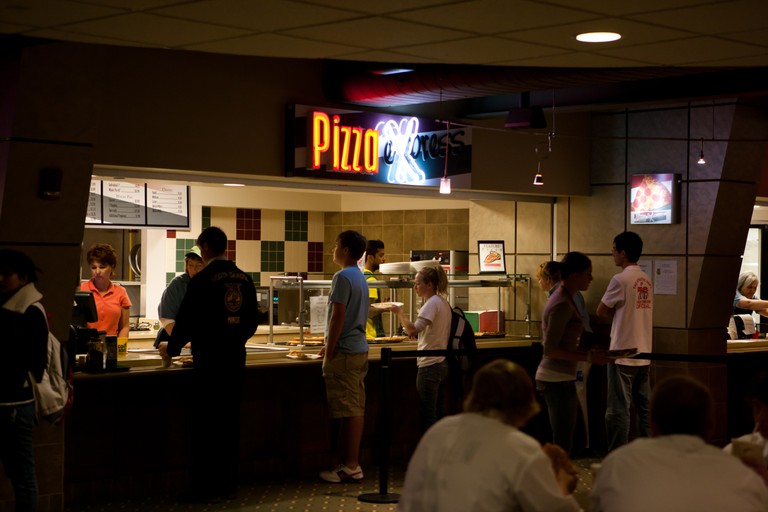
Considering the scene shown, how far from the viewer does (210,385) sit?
6543mm

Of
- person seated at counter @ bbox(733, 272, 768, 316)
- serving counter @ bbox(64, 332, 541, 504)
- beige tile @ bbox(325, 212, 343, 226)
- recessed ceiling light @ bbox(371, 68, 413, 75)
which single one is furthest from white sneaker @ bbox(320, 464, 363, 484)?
beige tile @ bbox(325, 212, 343, 226)

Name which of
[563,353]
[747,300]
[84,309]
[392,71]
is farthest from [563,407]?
[747,300]

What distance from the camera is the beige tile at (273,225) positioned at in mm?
11594

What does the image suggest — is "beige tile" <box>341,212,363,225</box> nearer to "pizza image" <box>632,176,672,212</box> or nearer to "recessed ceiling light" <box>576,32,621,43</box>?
"pizza image" <box>632,176,672,212</box>

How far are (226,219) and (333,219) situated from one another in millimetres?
1427

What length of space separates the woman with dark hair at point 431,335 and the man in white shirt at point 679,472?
176 inches

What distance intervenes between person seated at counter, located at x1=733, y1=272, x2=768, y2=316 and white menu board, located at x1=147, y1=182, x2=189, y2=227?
17.2 feet

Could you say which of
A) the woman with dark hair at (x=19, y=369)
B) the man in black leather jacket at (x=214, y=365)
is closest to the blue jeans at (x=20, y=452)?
the woman with dark hair at (x=19, y=369)

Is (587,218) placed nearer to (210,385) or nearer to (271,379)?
(271,379)

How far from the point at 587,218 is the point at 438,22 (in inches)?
218

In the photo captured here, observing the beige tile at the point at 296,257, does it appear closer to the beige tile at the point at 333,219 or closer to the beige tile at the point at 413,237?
the beige tile at the point at 333,219

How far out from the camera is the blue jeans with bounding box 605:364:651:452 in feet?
25.4

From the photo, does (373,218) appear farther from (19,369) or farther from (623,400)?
(19,369)

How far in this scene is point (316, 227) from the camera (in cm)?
1212
